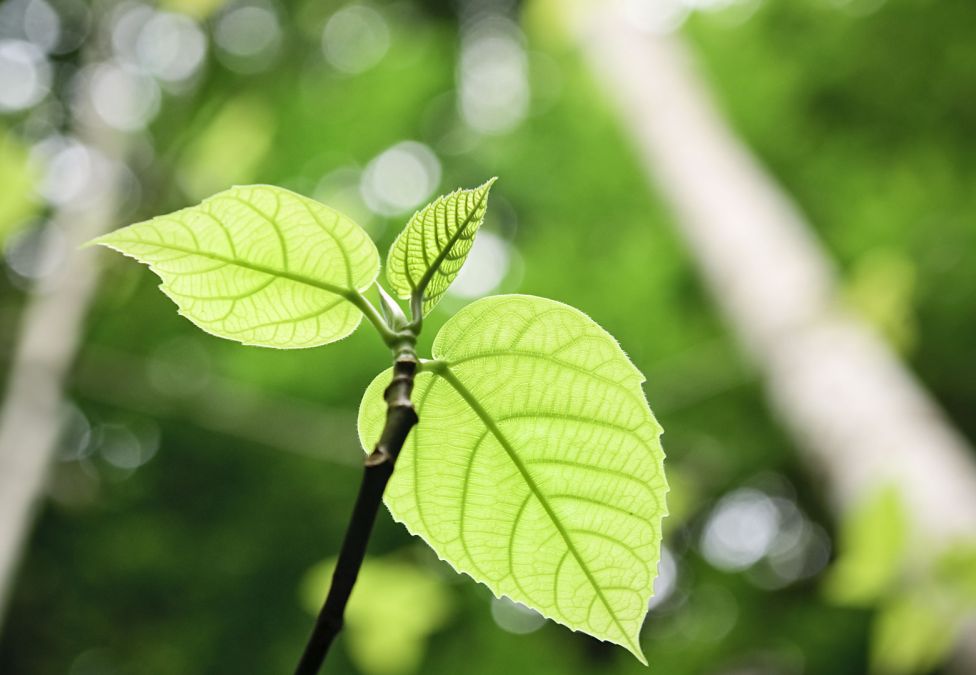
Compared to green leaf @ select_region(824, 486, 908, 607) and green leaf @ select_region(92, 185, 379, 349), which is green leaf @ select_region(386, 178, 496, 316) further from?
green leaf @ select_region(824, 486, 908, 607)

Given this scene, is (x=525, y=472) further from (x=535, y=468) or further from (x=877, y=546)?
(x=877, y=546)

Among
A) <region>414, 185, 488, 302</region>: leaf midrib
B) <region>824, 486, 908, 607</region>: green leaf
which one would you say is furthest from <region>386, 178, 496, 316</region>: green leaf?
<region>824, 486, 908, 607</region>: green leaf

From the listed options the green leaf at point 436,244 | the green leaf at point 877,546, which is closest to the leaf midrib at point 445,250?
the green leaf at point 436,244

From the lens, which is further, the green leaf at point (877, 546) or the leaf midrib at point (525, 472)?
the green leaf at point (877, 546)

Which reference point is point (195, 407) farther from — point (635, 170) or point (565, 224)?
point (635, 170)

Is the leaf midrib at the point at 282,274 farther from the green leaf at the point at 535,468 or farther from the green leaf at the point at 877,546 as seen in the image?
the green leaf at the point at 877,546

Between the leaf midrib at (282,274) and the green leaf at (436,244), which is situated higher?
the green leaf at (436,244)

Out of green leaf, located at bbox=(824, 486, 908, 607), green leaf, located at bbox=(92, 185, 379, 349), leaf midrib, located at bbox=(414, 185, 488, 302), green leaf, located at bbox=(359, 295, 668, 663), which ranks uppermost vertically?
green leaf, located at bbox=(824, 486, 908, 607)

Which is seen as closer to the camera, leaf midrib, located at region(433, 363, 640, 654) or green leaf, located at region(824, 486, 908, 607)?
leaf midrib, located at region(433, 363, 640, 654)

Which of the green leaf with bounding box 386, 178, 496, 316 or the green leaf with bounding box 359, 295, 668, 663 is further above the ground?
the green leaf with bounding box 386, 178, 496, 316
